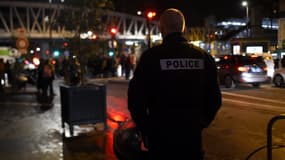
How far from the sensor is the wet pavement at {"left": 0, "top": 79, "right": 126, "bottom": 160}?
24.2 feet

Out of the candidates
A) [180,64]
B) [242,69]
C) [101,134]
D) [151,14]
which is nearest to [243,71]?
[242,69]

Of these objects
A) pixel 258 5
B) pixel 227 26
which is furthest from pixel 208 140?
pixel 227 26

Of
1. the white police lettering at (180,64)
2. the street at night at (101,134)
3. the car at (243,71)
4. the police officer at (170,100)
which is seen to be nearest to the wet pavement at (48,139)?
the street at night at (101,134)

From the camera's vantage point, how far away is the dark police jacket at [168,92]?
2822 mm

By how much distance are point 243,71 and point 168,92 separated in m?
17.5

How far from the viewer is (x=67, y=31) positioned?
35.6 ft

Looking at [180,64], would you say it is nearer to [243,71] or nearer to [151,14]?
[151,14]

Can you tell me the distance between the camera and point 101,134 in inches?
355

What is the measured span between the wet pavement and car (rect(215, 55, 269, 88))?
8855 mm

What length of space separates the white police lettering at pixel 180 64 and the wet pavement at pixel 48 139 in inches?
174

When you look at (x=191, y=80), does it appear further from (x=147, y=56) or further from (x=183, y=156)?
(x=183, y=156)

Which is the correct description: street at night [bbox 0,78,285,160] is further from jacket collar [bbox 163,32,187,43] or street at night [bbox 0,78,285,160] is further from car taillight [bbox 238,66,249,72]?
car taillight [bbox 238,66,249,72]

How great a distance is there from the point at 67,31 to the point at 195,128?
8.48 metres

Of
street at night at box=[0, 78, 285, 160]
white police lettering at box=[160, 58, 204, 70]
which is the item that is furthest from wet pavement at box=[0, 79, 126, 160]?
white police lettering at box=[160, 58, 204, 70]
